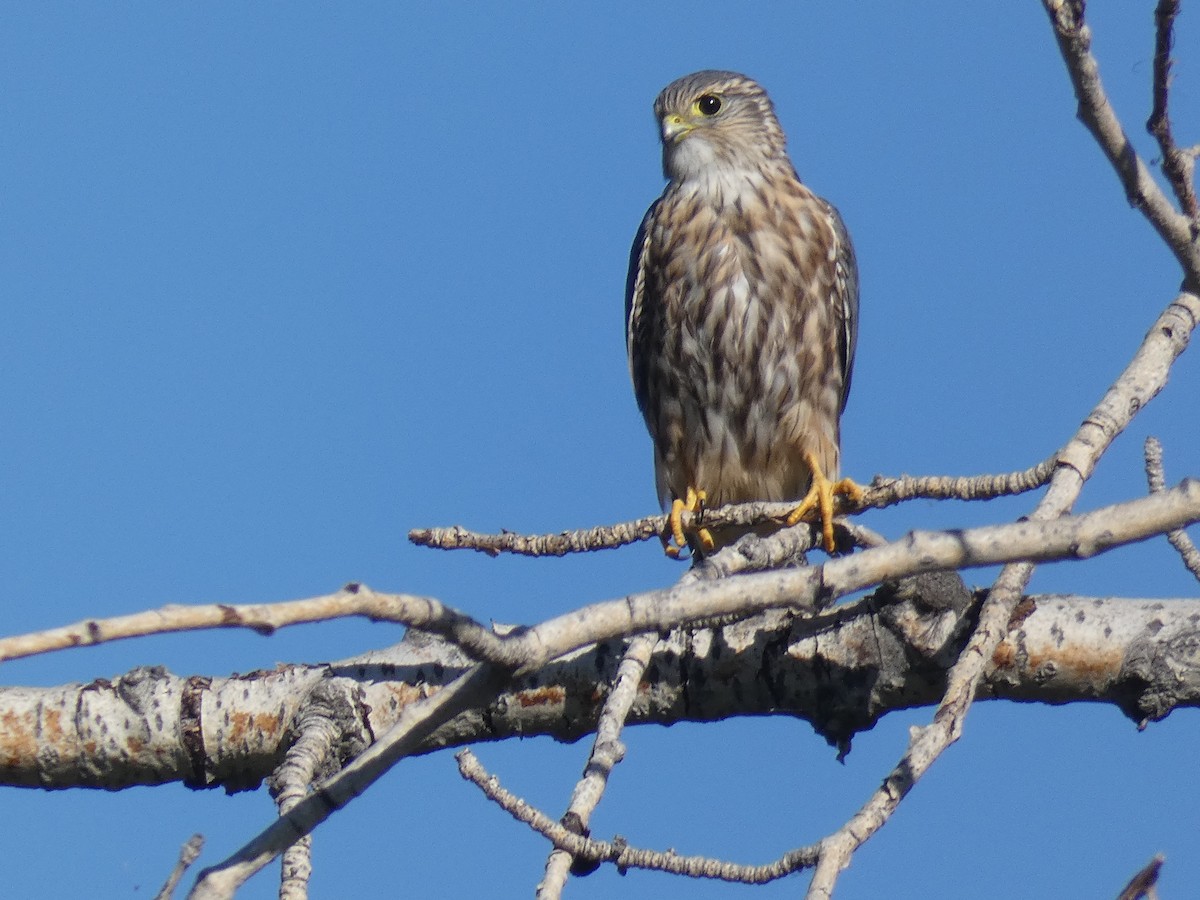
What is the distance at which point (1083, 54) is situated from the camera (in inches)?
102

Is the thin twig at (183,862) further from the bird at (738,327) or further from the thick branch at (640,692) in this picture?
the bird at (738,327)

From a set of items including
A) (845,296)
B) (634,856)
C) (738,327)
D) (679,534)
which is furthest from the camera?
(845,296)

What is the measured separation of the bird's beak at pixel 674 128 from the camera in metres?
5.88

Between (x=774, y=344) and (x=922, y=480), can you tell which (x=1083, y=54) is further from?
(x=774, y=344)

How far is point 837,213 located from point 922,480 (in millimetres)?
2935

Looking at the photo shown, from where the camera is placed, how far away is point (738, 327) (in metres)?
5.43

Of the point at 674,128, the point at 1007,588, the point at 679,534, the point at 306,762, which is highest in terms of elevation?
the point at 674,128

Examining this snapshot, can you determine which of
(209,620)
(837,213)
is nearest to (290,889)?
(209,620)

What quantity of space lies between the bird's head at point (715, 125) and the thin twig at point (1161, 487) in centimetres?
270

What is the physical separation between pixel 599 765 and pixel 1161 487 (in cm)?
159

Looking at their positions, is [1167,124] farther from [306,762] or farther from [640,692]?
[306,762]

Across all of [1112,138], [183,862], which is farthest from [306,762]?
[1112,138]

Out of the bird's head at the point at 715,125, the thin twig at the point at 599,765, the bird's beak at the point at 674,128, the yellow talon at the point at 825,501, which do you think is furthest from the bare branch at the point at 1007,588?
the bird's beak at the point at 674,128

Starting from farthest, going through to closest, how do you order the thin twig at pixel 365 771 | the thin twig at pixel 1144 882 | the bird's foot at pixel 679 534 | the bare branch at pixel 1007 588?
the bird's foot at pixel 679 534
the bare branch at pixel 1007 588
the thin twig at pixel 365 771
the thin twig at pixel 1144 882
